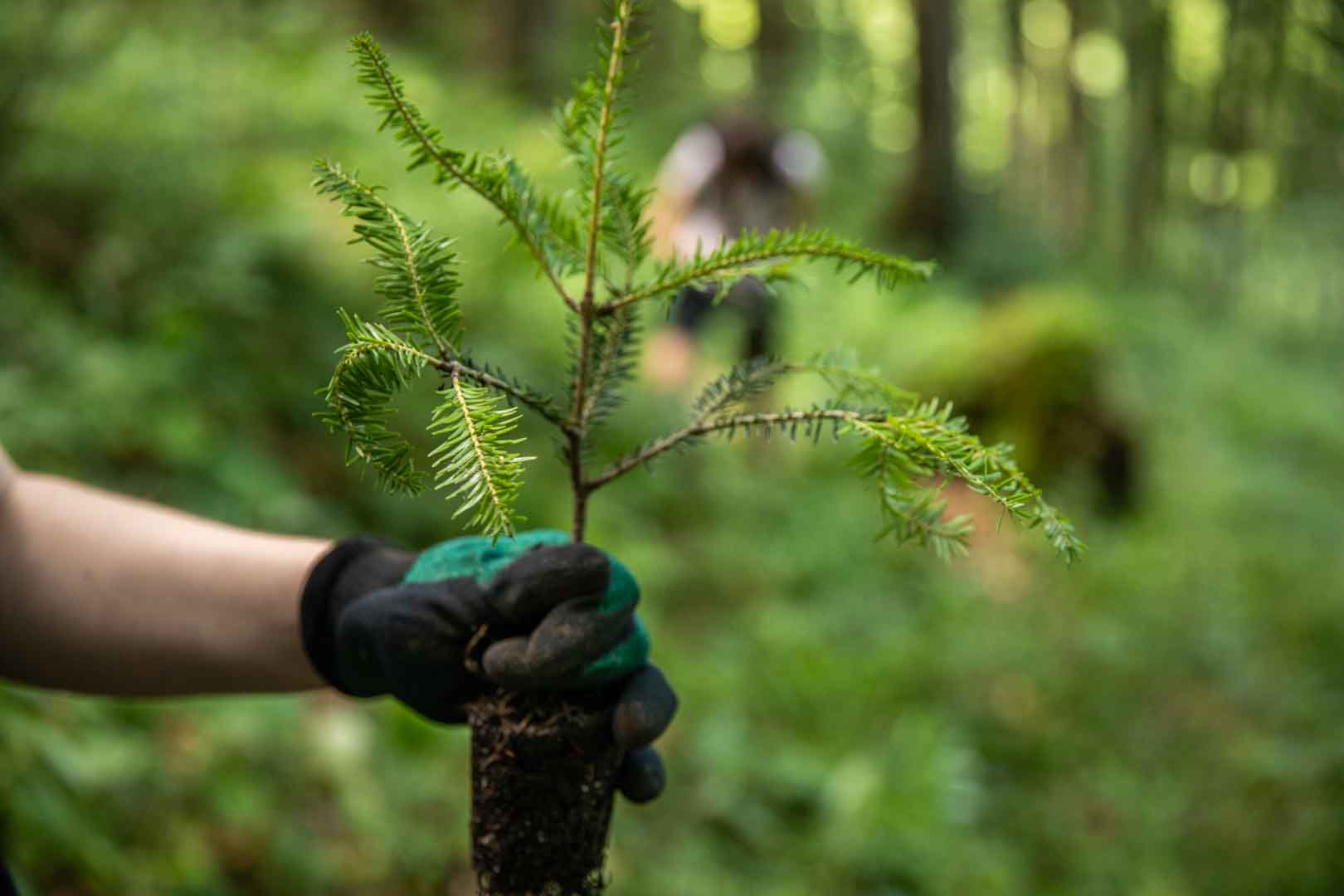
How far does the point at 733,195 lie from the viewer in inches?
264

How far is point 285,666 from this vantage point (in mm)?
1439

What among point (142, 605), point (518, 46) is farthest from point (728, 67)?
point (142, 605)

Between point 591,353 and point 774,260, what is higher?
point 774,260

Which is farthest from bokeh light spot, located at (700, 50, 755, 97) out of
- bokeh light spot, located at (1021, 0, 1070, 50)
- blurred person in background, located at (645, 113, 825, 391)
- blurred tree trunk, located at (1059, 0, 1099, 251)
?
blurred person in background, located at (645, 113, 825, 391)

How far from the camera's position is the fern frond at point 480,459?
85 centimetres

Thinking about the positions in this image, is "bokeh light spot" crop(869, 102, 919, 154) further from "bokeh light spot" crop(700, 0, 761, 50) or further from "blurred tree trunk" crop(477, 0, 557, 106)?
"blurred tree trunk" crop(477, 0, 557, 106)

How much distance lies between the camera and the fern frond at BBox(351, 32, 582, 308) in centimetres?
96

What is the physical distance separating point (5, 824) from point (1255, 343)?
1787 centimetres

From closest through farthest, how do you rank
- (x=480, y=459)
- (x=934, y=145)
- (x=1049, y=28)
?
(x=480, y=459) < (x=934, y=145) < (x=1049, y=28)

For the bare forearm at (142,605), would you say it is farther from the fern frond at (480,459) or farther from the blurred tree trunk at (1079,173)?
the blurred tree trunk at (1079,173)

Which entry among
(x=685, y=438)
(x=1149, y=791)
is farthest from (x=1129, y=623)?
(x=685, y=438)

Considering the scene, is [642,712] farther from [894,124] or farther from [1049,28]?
[894,124]

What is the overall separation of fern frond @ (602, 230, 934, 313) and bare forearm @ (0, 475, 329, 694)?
720 millimetres

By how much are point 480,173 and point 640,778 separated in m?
0.82
